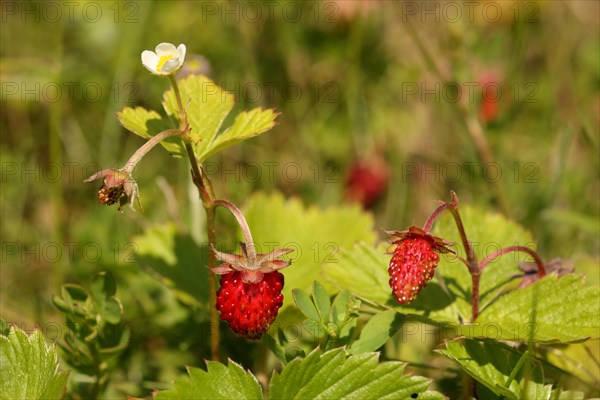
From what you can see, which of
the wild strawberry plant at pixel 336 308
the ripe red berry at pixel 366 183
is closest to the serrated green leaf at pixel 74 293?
the wild strawberry plant at pixel 336 308

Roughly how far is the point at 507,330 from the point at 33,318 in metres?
1.47

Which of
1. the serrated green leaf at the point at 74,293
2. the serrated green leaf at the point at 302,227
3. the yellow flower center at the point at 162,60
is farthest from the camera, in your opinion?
the serrated green leaf at the point at 302,227

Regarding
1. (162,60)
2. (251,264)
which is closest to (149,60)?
(162,60)

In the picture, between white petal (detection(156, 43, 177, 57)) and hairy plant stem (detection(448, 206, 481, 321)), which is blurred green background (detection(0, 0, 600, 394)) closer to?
hairy plant stem (detection(448, 206, 481, 321))

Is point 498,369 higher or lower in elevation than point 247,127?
lower

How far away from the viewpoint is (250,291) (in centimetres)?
144

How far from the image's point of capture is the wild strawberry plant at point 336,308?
1.41 metres

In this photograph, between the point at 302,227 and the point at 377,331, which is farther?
the point at 302,227

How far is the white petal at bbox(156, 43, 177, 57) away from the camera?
1.48 m

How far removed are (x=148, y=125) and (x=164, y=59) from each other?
0.49 ft

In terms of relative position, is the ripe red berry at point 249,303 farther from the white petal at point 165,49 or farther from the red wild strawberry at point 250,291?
the white petal at point 165,49

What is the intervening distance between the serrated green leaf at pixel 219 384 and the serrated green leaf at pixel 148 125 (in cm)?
42

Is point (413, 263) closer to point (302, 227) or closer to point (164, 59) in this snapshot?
point (164, 59)

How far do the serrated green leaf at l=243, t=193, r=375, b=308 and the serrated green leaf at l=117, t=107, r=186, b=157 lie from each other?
599 millimetres
